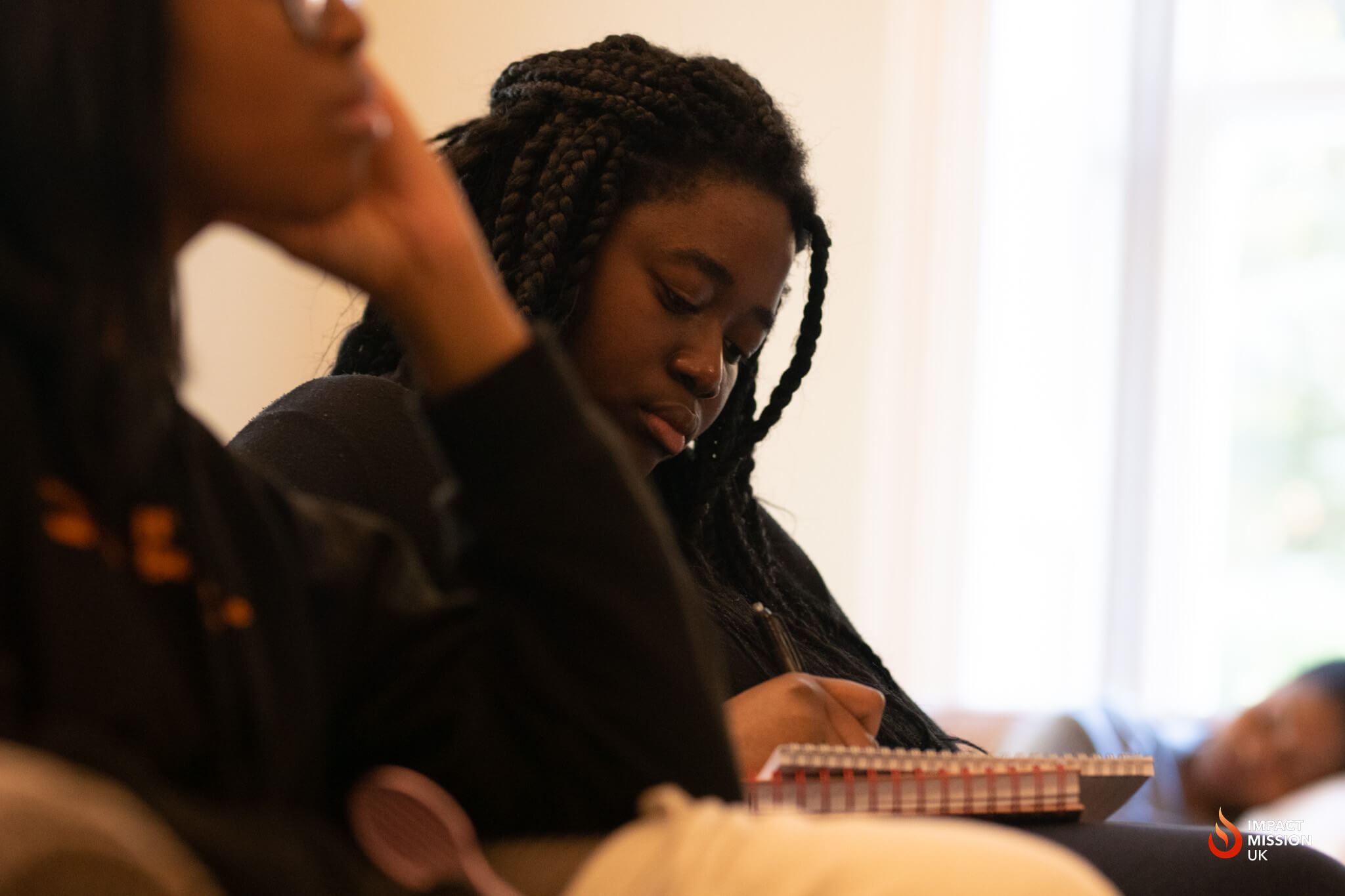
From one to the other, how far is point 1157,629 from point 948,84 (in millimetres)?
1262

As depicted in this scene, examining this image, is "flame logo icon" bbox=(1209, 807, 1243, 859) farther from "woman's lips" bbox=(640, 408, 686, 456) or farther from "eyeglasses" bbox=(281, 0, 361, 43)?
"eyeglasses" bbox=(281, 0, 361, 43)

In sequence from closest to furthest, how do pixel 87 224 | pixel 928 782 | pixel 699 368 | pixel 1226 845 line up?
pixel 87 224, pixel 928 782, pixel 1226 845, pixel 699 368

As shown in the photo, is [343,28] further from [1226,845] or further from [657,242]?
[1226,845]

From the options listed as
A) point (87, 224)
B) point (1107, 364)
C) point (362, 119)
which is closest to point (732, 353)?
point (362, 119)

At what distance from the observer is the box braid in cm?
120

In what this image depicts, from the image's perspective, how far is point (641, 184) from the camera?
1221 millimetres

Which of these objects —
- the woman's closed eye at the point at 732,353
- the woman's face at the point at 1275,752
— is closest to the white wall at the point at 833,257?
the woman's face at the point at 1275,752

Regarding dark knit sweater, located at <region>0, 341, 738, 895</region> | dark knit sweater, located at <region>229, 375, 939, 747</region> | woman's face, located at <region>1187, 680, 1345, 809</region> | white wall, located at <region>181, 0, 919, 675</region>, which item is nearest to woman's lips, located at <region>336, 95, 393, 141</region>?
dark knit sweater, located at <region>0, 341, 738, 895</region>

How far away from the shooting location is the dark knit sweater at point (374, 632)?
1.70 ft

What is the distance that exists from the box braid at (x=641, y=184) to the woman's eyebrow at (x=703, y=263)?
0.07 metres

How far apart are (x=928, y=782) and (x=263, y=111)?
0.51m

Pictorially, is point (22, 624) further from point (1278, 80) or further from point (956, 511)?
point (1278, 80)

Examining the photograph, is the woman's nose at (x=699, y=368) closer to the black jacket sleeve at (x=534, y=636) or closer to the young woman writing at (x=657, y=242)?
the young woman writing at (x=657, y=242)

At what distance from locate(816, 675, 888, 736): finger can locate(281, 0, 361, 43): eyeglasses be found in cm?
67
